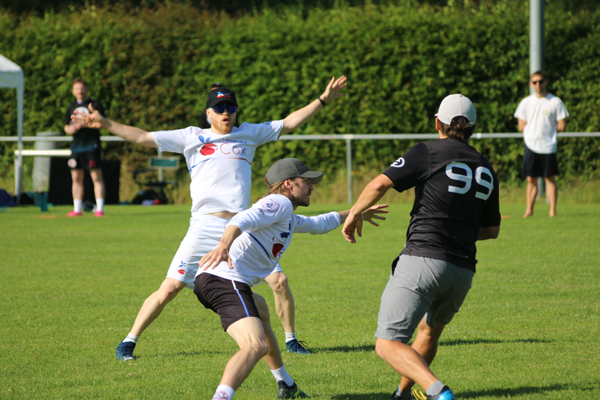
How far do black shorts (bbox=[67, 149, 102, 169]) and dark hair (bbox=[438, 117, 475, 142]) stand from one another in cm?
1073

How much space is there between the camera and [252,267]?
413 centimetres

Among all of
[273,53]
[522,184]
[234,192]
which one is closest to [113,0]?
[273,53]

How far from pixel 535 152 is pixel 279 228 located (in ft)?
30.3

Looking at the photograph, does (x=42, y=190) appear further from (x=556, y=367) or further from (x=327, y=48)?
(x=556, y=367)

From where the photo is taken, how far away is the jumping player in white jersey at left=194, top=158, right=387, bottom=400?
145 inches

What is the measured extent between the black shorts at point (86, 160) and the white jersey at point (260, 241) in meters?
10.1

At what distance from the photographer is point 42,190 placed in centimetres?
1745

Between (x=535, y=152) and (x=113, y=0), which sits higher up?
(x=113, y=0)

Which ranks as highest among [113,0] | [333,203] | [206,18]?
[113,0]

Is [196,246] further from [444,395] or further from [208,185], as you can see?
[444,395]

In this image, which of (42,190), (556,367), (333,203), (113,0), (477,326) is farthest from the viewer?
(113,0)

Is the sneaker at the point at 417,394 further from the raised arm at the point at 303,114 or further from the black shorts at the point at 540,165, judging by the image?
the black shorts at the point at 540,165

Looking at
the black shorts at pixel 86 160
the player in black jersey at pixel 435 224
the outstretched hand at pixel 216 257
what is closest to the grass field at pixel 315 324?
the player in black jersey at pixel 435 224

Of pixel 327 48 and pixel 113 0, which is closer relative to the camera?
pixel 327 48
